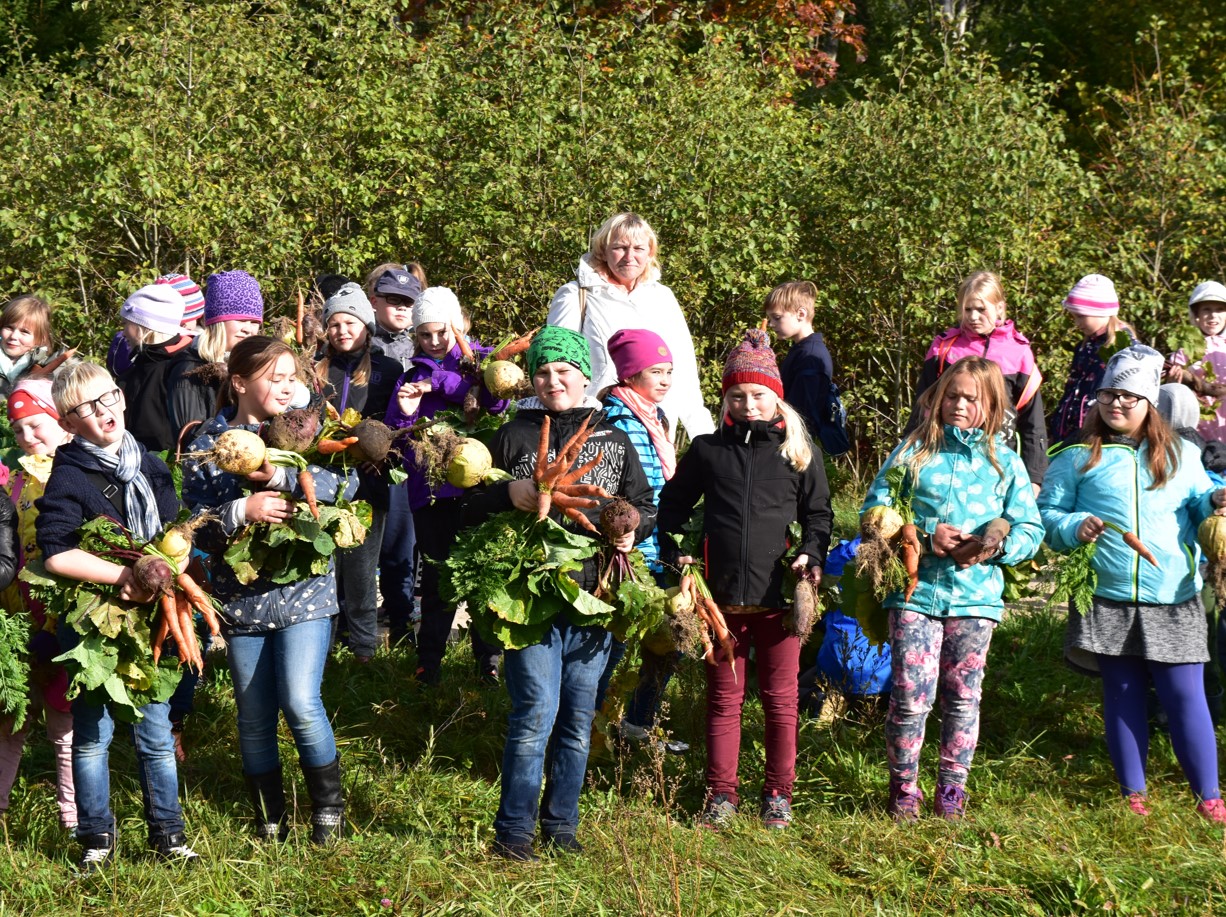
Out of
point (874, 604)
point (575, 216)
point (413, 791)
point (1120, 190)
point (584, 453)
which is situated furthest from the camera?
point (1120, 190)

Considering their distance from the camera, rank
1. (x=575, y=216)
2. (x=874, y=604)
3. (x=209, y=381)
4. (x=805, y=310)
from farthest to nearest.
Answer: (x=575, y=216), (x=805, y=310), (x=209, y=381), (x=874, y=604)

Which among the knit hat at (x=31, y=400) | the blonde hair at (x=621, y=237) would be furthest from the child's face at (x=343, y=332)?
the knit hat at (x=31, y=400)

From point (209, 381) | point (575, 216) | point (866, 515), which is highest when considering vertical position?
point (575, 216)

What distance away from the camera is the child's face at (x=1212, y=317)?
6.62 meters

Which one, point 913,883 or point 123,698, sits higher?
point 123,698

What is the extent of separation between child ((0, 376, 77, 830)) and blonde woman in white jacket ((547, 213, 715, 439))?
2192 mm

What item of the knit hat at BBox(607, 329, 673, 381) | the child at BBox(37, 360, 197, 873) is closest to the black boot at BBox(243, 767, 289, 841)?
the child at BBox(37, 360, 197, 873)

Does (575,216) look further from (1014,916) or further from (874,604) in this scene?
(1014,916)

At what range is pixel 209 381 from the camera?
5504mm

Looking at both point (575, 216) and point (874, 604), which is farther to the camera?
point (575, 216)

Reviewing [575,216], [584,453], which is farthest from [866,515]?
[575,216]

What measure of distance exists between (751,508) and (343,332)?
242 centimetres

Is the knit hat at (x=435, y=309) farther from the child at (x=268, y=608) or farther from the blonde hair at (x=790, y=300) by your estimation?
the blonde hair at (x=790, y=300)

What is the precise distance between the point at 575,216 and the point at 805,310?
3811mm
